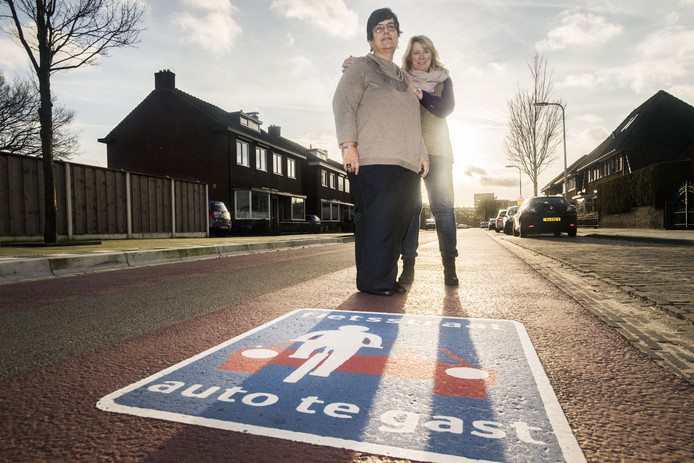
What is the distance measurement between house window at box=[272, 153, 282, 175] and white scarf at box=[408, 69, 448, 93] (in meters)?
28.4

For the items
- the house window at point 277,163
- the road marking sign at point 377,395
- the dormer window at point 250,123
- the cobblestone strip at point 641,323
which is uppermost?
the dormer window at point 250,123

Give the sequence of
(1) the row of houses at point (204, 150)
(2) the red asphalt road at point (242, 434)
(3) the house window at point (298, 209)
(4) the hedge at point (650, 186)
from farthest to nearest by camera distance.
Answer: (3) the house window at point (298, 209) → (1) the row of houses at point (204, 150) → (4) the hedge at point (650, 186) → (2) the red asphalt road at point (242, 434)

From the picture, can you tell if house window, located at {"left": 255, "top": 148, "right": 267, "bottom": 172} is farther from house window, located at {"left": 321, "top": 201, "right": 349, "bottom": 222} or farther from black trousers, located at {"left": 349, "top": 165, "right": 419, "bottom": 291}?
black trousers, located at {"left": 349, "top": 165, "right": 419, "bottom": 291}

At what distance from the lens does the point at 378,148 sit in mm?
3699

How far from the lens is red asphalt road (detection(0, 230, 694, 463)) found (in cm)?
124

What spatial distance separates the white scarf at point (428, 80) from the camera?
169 inches

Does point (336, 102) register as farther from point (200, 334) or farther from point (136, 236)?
point (136, 236)

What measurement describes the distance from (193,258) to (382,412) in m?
8.25

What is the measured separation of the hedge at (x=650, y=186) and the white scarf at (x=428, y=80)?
20314 mm

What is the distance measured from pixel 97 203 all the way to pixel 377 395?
14.8 metres

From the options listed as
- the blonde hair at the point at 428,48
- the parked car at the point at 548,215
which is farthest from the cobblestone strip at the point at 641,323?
the parked car at the point at 548,215

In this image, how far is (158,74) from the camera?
93.1ft

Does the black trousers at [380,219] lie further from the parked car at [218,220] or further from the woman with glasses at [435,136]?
the parked car at [218,220]

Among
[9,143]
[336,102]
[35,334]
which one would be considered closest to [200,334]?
[35,334]
